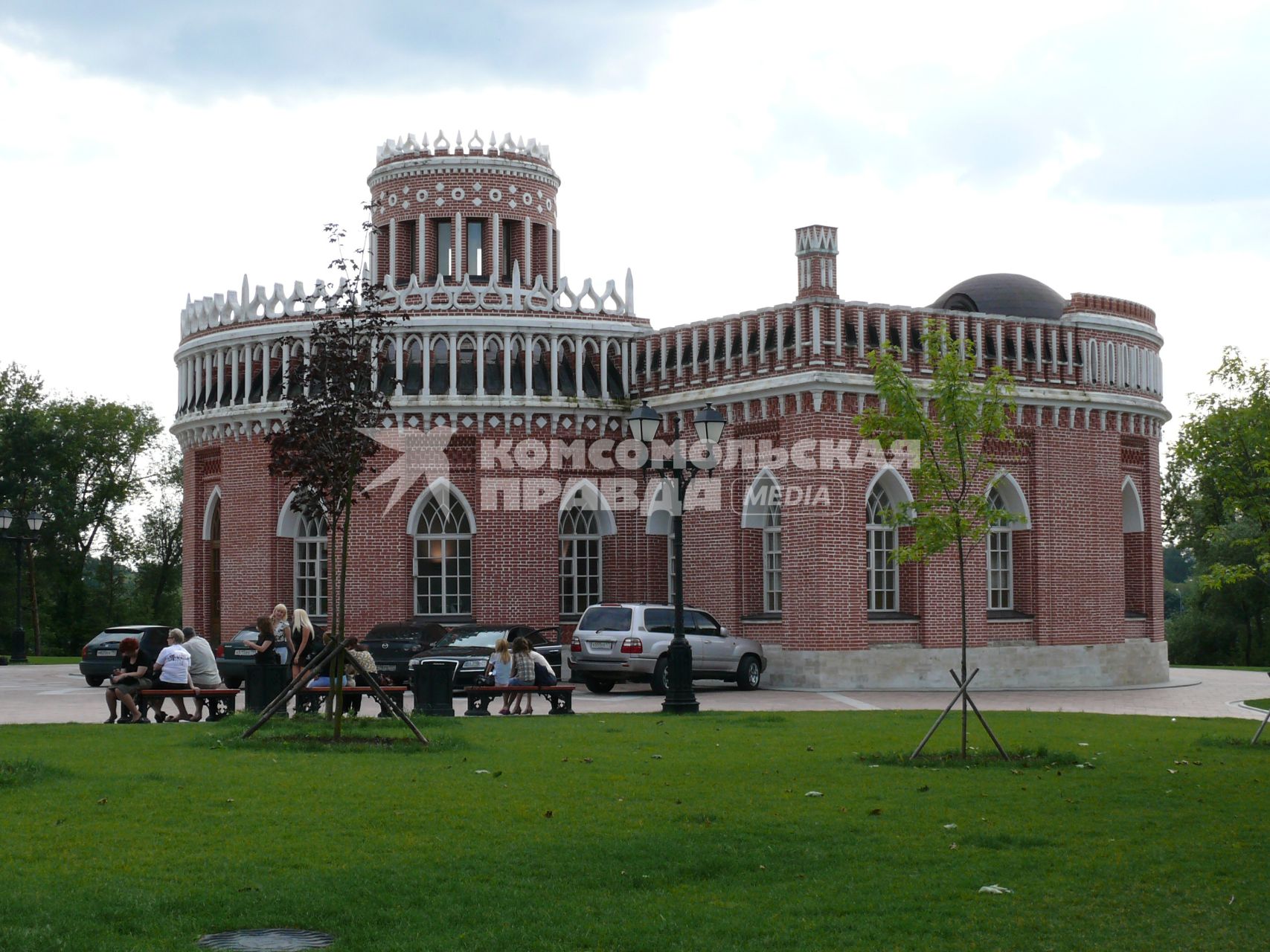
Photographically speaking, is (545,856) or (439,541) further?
(439,541)

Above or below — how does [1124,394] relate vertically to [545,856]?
above

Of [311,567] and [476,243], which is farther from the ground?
[476,243]

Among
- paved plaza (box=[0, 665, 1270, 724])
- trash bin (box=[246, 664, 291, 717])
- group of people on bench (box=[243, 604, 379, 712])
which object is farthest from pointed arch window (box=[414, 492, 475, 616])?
trash bin (box=[246, 664, 291, 717])

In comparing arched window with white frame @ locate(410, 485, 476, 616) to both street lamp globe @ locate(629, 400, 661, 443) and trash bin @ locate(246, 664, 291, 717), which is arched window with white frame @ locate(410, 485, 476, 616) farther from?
trash bin @ locate(246, 664, 291, 717)

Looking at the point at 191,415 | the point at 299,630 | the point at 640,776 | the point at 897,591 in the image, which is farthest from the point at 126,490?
the point at 640,776

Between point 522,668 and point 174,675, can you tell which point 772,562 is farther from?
point 174,675

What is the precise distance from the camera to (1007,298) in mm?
32875

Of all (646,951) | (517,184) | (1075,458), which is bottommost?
(646,951)

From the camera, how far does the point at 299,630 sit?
797 inches

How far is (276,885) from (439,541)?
2305cm

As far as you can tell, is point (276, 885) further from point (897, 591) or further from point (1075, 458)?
point (1075, 458)

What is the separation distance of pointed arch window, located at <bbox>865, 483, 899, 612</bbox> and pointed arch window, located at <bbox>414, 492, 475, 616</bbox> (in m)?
7.71

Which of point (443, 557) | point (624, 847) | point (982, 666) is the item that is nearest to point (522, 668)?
point (443, 557)

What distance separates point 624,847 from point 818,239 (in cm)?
2030
